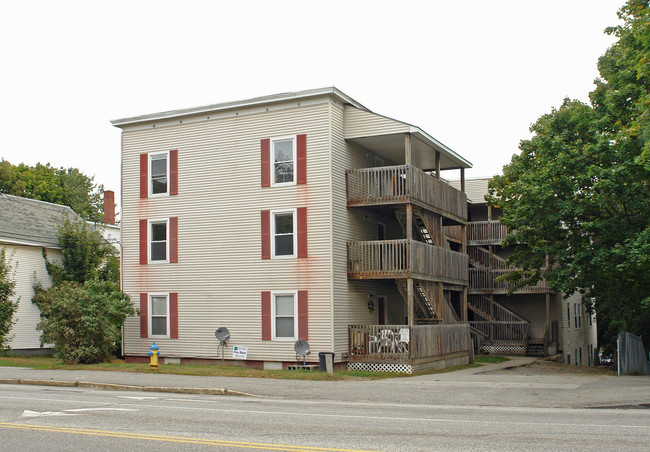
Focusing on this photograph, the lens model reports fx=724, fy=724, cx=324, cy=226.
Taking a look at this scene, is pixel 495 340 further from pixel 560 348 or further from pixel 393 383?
pixel 393 383

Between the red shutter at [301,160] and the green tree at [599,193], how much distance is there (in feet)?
26.1

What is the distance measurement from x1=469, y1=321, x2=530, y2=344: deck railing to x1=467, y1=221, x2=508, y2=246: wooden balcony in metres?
4.28

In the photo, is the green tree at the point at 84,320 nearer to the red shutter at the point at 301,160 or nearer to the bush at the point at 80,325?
the bush at the point at 80,325

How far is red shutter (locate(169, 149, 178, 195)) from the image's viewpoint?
28203mm

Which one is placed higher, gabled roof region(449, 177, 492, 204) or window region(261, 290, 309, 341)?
gabled roof region(449, 177, 492, 204)

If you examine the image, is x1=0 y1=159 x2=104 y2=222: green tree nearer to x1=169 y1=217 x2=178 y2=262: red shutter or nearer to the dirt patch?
x1=169 y1=217 x2=178 y2=262: red shutter

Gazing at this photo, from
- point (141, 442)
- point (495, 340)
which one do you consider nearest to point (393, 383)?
point (141, 442)

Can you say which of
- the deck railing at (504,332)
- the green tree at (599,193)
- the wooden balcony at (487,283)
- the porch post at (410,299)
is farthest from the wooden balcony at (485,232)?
the porch post at (410,299)

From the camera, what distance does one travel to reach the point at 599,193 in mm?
24750

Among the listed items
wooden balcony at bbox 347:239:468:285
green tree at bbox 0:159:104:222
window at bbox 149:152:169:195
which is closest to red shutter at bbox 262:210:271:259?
wooden balcony at bbox 347:239:468:285

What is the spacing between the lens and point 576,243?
25.8m

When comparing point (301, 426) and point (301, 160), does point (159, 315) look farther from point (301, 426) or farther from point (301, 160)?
point (301, 426)

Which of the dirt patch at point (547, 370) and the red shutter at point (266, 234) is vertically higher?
the red shutter at point (266, 234)

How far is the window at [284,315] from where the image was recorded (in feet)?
84.3
